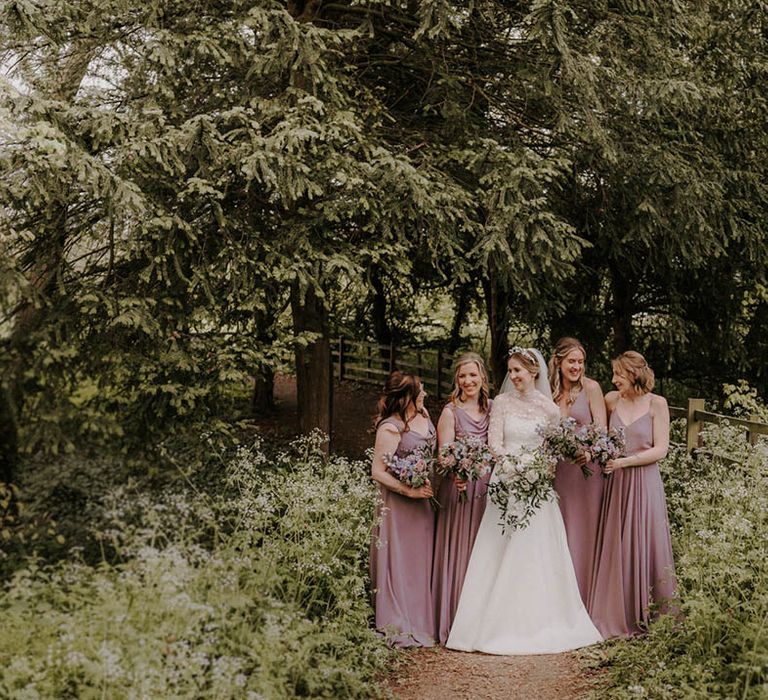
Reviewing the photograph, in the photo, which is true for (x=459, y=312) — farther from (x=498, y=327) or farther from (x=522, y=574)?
(x=522, y=574)

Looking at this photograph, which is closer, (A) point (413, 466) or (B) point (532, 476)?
(A) point (413, 466)

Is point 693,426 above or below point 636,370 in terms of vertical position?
below

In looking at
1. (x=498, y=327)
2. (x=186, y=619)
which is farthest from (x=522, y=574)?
(x=498, y=327)

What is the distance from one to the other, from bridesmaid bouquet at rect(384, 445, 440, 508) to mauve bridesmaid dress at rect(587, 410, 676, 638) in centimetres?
155

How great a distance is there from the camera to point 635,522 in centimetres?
632

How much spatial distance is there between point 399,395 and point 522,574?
171 cm

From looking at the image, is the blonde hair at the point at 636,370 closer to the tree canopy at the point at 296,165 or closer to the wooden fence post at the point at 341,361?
the tree canopy at the point at 296,165

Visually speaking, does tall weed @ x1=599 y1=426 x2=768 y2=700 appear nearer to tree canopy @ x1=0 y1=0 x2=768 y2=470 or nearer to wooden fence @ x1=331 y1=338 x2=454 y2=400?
tree canopy @ x1=0 y1=0 x2=768 y2=470

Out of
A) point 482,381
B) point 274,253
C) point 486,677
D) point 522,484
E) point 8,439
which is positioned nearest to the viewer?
point 8,439

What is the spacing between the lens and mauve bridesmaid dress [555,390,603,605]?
21.7 feet

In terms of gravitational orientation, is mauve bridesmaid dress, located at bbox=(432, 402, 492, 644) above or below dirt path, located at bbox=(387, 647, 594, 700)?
above

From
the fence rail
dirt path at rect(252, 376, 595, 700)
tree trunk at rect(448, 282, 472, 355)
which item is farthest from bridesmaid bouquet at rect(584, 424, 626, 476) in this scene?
the fence rail

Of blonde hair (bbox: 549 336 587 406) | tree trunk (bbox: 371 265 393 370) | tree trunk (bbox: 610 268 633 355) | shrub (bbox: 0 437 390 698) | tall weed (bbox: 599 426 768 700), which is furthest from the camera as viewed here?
tree trunk (bbox: 371 265 393 370)

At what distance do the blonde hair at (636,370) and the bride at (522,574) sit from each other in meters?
0.62
